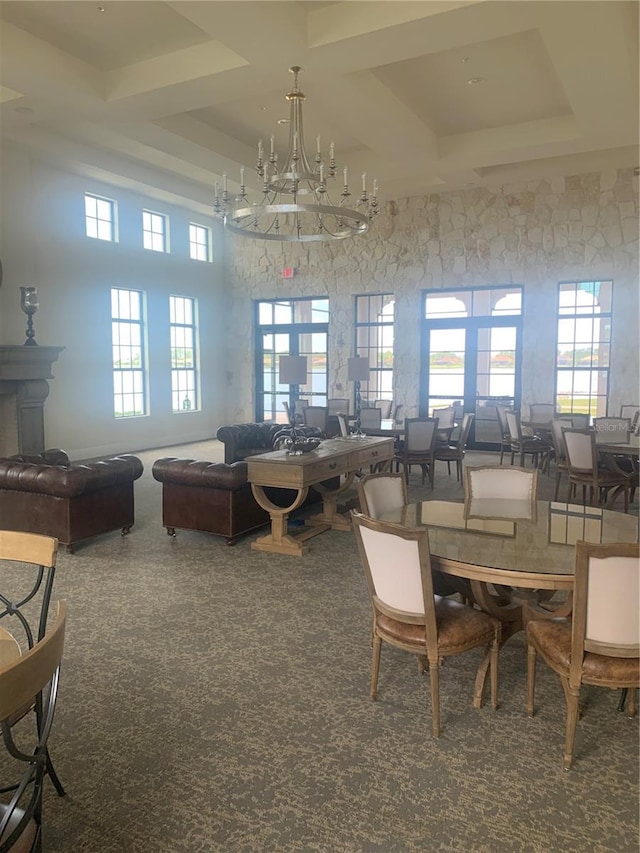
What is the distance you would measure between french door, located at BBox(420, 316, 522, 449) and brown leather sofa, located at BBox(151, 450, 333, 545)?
612cm

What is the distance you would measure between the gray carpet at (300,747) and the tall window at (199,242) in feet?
31.2

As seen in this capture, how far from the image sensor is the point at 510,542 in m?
2.85

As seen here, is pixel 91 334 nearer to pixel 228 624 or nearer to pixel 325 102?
pixel 325 102

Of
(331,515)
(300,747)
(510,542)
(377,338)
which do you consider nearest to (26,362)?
(331,515)

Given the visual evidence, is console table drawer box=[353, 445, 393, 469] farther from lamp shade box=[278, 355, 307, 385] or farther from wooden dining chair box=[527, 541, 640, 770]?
wooden dining chair box=[527, 541, 640, 770]

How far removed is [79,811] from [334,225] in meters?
10.9

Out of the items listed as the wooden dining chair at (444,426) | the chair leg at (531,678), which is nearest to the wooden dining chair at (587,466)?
the wooden dining chair at (444,426)

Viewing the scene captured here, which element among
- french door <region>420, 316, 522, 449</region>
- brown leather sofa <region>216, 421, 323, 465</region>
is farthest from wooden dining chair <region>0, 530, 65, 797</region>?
french door <region>420, 316, 522, 449</region>

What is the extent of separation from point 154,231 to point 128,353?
2.34 metres

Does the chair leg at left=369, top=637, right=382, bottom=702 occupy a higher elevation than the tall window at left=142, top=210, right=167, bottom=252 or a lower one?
lower

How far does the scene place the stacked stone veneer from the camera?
946cm

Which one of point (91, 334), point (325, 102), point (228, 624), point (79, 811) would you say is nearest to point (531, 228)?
point (325, 102)

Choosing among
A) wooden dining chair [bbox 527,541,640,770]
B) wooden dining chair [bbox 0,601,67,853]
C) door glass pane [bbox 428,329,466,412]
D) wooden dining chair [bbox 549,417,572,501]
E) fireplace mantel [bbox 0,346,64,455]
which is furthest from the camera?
door glass pane [bbox 428,329,466,412]

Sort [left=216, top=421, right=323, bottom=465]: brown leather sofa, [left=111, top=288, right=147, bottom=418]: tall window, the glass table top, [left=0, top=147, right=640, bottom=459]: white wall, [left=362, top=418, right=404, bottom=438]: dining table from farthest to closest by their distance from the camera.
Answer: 1. [left=111, top=288, right=147, bottom=418]: tall window
2. [left=0, top=147, right=640, bottom=459]: white wall
3. [left=216, top=421, right=323, bottom=465]: brown leather sofa
4. [left=362, top=418, right=404, bottom=438]: dining table
5. the glass table top
